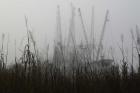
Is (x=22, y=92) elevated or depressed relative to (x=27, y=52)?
depressed

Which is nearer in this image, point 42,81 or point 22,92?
point 22,92

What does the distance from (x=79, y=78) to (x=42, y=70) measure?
329mm

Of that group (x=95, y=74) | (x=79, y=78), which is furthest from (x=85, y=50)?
(x=79, y=78)

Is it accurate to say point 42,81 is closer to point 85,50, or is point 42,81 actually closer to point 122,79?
point 122,79

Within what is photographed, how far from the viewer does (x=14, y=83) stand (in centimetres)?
167

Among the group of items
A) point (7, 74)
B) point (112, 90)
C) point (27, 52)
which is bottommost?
point (112, 90)

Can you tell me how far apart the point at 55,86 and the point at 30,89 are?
7.6 inches

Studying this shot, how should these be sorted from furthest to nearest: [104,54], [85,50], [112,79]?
[104,54]
[85,50]
[112,79]

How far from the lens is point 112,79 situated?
6.04 feet

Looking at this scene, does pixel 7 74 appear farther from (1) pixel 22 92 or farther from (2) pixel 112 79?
(2) pixel 112 79

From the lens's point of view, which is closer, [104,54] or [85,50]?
[85,50]

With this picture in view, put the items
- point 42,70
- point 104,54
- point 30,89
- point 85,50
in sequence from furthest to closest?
point 104,54
point 85,50
point 42,70
point 30,89

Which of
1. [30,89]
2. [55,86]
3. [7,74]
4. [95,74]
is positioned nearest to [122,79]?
[95,74]

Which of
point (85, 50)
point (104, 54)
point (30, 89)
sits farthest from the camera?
point (104, 54)
